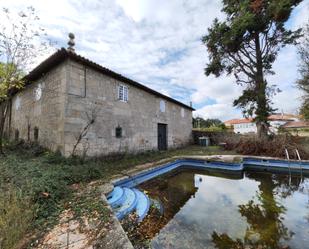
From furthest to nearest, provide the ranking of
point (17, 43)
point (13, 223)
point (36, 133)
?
point (36, 133) < point (17, 43) < point (13, 223)

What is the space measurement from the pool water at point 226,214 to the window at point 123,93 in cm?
454

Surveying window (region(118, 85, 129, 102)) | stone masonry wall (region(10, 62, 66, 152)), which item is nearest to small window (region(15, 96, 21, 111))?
stone masonry wall (region(10, 62, 66, 152))

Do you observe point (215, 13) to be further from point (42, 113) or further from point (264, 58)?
point (42, 113)

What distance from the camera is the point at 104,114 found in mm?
7766

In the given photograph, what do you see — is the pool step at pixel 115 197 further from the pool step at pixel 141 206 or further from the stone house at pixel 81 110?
the stone house at pixel 81 110

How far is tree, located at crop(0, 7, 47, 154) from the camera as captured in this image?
6707 millimetres

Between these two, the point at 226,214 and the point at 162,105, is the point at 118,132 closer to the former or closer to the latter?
the point at 162,105

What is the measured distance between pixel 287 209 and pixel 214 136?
1271 cm

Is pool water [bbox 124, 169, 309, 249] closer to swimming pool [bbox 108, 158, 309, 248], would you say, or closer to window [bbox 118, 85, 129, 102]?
swimming pool [bbox 108, 158, 309, 248]

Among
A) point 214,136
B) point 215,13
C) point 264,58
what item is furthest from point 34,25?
point 214,136

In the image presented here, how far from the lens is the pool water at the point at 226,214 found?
10.1 feet

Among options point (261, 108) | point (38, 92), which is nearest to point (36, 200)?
point (38, 92)

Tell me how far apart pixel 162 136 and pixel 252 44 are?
31.6ft

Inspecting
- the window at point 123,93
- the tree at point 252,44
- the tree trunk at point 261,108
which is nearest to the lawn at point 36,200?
the window at point 123,93
